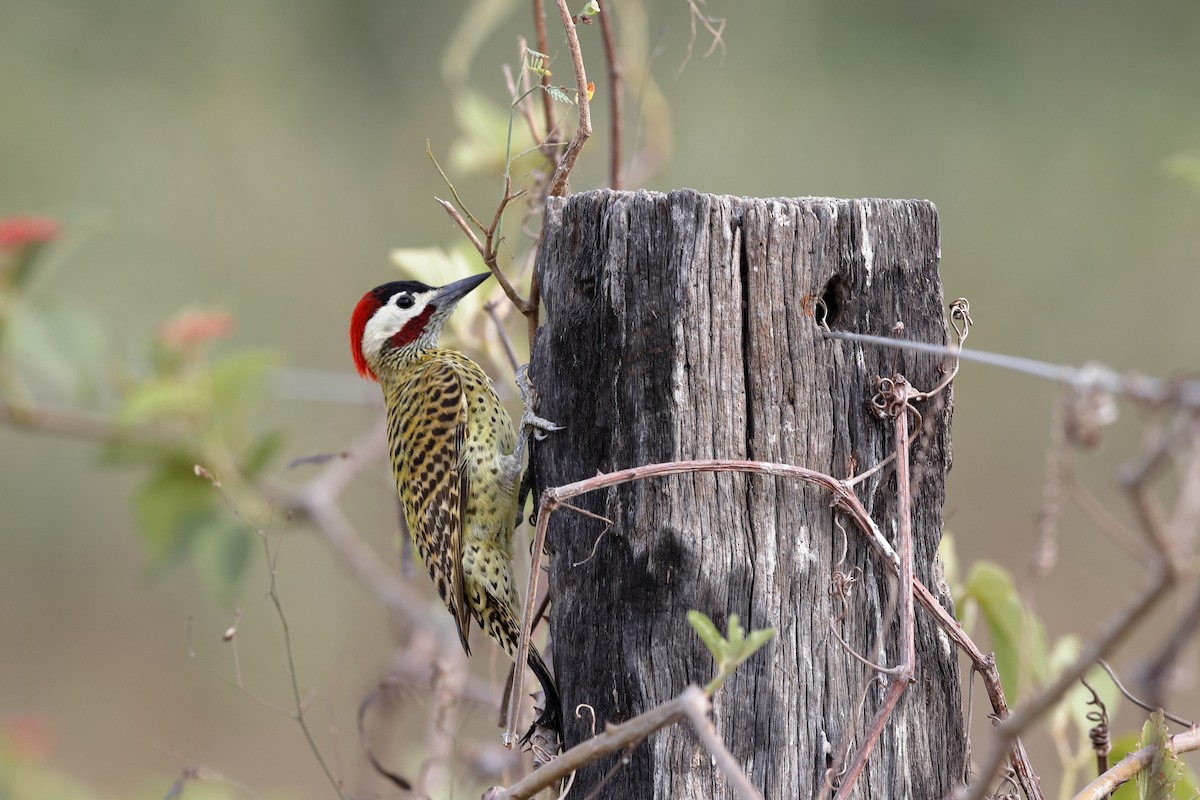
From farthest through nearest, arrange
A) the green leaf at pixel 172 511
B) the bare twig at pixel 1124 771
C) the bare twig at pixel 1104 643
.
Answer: the green leaf at pixel 172 511 < the bare twig at pixel 1124 771 < the bare twig at pixel 1104 643

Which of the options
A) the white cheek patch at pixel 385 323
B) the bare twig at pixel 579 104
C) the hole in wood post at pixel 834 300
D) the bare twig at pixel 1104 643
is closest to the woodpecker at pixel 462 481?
the white cheek patch at pixel 385 323

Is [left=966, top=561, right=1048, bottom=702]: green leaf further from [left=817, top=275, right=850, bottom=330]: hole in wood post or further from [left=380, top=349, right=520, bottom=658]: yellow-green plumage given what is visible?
[left=380, top=349, right=520, bottom=658]: yellow-green plumage

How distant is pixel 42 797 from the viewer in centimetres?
393

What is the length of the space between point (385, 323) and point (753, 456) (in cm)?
183

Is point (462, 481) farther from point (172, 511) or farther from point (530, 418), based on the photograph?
point (172, 511)

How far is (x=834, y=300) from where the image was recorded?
5.25ft

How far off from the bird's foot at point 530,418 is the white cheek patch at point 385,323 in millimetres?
722

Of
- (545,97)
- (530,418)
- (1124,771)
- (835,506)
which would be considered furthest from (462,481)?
(1124,771)

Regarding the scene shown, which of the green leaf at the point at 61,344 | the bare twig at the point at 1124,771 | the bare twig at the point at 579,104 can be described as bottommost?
the bare twig at the point at 1124,771

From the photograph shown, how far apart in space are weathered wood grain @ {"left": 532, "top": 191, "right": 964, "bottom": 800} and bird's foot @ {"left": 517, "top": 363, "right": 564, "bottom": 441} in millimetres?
148

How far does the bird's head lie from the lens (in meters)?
3.07

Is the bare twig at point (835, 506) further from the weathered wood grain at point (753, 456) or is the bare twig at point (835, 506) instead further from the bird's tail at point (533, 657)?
the bird's tail at point (533, 657)

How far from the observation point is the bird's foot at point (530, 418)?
1748 mm

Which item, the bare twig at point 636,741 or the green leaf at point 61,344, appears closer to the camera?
the bare twig at point 636,741
